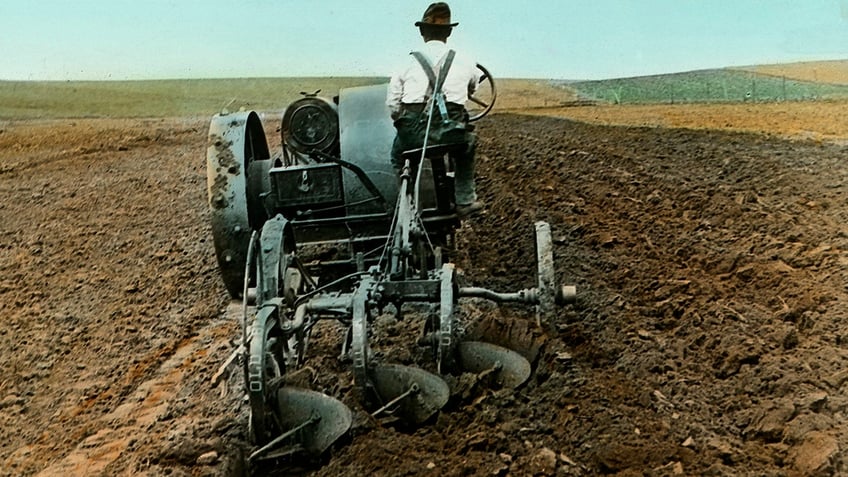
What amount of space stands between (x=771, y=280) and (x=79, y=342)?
5.04 meters

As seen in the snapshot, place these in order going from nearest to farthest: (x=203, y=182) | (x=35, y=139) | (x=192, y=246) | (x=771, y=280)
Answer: (x=771, y=280)
(x=192, y=246)
(x=203, y=182)
(x=35, y=139)

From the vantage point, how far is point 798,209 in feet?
30.8

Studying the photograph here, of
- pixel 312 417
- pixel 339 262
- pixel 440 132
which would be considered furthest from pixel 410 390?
pixel 339 262

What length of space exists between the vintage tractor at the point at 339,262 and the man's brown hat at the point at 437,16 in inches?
30.0

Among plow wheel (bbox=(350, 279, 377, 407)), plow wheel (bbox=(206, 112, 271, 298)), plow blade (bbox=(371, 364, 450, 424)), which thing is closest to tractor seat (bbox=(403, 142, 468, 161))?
plow wheel (bbox=(206, 112, 271, 298))

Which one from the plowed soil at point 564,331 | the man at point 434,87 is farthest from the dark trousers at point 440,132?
the plowed soil at point 564,331

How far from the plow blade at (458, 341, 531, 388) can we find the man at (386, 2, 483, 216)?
1480 millimetres

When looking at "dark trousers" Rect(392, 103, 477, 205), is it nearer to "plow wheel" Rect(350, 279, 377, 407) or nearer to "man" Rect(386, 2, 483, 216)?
"man" Rect(386, 2, 483, 216)

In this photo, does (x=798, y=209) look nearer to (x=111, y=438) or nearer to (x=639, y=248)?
(x=639, y=248)

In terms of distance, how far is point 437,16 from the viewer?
6570mm

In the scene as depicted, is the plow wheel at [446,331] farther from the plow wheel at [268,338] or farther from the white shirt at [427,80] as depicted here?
the white shirt at [427,80]

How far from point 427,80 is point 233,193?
1856 mm

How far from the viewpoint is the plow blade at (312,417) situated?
487 centimetres

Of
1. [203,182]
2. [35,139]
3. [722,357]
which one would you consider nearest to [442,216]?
[722,357]
